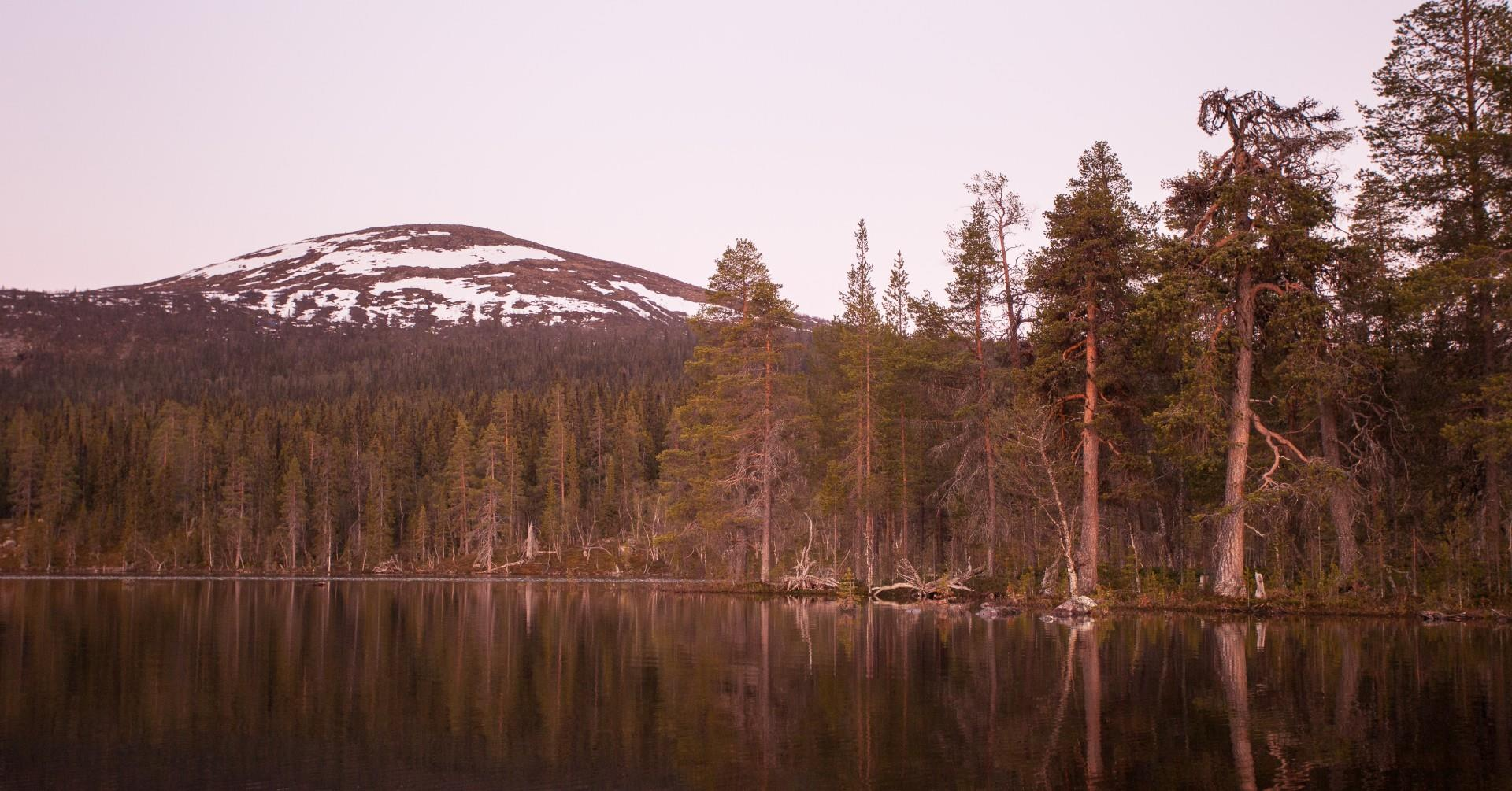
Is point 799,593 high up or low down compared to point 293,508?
down

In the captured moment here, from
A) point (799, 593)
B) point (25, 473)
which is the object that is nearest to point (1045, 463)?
point (799, 593)

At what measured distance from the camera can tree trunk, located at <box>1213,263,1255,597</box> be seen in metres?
36.2

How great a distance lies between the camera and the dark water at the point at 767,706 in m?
13.4

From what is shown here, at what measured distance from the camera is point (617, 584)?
7706 cm

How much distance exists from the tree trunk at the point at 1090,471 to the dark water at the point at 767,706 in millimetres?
5455

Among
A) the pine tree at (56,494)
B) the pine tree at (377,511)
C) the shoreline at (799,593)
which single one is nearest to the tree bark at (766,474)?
the shoreline at (799,593)

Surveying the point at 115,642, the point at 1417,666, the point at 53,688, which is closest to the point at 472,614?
the point at 115,642

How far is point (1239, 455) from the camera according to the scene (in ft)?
119

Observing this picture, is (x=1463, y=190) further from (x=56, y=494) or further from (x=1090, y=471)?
(x=56, y=494)

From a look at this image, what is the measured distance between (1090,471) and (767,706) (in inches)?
962

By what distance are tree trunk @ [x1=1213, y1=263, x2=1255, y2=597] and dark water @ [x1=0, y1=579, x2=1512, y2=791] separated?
11.4 feet

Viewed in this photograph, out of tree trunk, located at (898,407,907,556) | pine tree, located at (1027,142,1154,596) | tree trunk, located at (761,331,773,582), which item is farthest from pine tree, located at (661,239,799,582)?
pine tree, located at (1027,142,1154,596)

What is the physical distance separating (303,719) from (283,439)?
11524 cm

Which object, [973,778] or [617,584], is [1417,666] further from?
[617,584]
